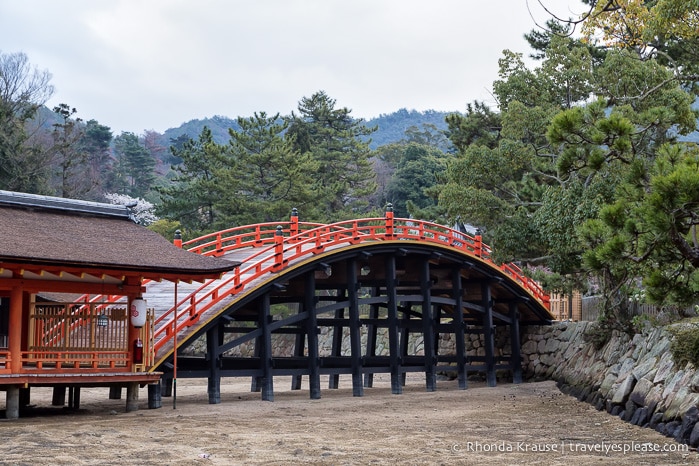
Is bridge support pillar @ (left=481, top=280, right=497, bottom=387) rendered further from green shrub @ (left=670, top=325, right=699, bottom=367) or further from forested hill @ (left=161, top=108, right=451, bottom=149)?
forested hill @ (left=161, top=108, right=451, bottom=149)

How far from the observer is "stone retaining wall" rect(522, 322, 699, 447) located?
13695mm

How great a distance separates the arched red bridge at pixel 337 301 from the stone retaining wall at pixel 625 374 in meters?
0.79

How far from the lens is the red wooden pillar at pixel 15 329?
14461 mm

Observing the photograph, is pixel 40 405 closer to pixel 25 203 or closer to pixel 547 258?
pixel 25 203

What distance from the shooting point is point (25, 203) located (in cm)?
1591

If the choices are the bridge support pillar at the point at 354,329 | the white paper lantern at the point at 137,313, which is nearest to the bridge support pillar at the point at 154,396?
the white paper lantern at the point at 137,313

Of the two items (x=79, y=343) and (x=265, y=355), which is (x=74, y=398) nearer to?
(x=79, y=343)

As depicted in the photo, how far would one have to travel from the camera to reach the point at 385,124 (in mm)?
148500

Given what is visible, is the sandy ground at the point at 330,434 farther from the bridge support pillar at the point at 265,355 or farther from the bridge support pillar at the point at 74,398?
the bridge support pillar at the point at 265,355

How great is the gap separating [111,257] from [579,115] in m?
8.22

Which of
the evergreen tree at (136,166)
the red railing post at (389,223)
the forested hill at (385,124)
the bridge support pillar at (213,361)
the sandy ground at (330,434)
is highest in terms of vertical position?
the forested hill at (385,124)

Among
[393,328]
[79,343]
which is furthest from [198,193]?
[79,343]

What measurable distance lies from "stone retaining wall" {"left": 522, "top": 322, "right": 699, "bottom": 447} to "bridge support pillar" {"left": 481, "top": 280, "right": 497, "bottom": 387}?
5.43 feet

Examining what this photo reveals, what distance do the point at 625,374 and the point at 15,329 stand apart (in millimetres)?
11934
